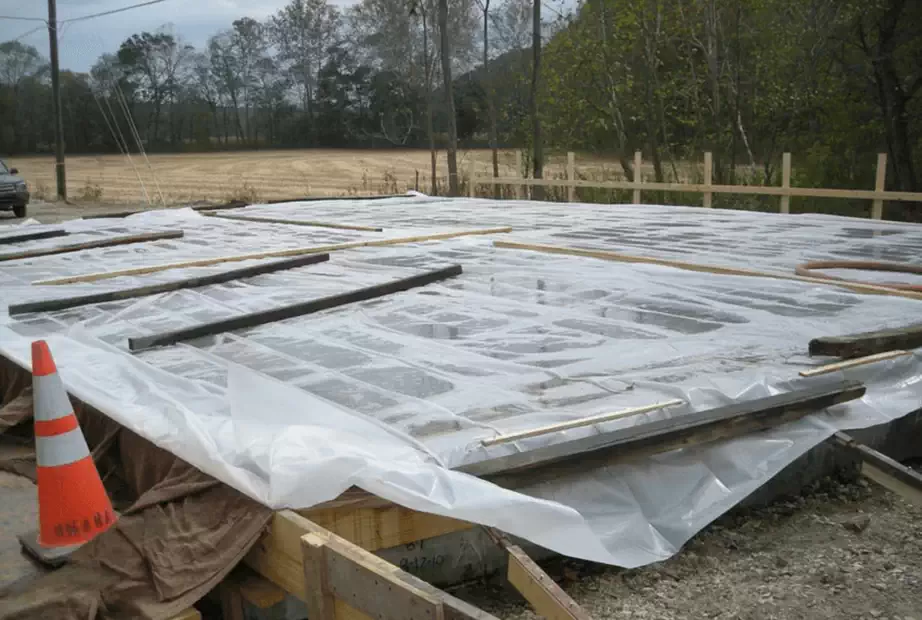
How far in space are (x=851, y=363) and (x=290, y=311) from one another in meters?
2.86

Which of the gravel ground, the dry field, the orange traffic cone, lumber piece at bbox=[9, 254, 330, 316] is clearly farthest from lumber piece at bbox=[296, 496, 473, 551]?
the dry field

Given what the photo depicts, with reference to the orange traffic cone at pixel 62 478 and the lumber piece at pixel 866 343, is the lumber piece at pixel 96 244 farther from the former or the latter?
the lumber piece at pixel 866 343

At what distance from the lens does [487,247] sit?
287 inches

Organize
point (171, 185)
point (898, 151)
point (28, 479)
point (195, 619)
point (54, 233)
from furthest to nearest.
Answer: point (171, 185), point (898, 151), point (54, 233), point (28, 479), point (195, 619)

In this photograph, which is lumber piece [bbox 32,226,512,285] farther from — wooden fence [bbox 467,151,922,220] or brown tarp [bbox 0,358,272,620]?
wooden fence [bbox 467,151,922,220]

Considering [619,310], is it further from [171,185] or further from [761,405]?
[171,185]

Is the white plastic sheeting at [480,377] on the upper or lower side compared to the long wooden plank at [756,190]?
lower

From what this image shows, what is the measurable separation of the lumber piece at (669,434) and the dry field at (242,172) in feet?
66.8

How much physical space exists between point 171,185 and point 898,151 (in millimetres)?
Answer: 19507

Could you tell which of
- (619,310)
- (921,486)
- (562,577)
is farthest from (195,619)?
(619,310)

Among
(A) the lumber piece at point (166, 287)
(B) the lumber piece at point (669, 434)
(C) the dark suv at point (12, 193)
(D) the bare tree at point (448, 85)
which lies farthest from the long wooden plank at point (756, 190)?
(C) the dark suv at point (12, 193)

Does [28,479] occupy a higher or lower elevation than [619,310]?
lower

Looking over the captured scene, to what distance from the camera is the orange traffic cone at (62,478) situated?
9.24 ft

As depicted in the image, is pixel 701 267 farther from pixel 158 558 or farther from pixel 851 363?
pixel 158 558
